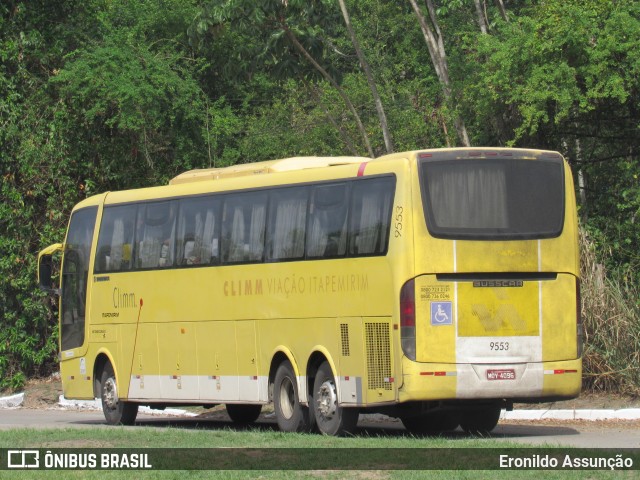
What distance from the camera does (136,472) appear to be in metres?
12.9

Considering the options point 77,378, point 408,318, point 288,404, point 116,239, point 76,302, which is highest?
point 116,239

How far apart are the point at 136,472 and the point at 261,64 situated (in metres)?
16.9

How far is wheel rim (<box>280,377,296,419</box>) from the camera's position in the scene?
749 inches

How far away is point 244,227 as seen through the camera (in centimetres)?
1964

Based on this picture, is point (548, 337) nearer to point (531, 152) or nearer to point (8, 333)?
point (531, 152)

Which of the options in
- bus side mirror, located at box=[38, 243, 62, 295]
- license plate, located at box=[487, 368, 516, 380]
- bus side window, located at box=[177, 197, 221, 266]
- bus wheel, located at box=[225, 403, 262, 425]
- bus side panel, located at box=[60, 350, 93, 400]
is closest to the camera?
license plate, located at box=[487, 368, 516, 380]

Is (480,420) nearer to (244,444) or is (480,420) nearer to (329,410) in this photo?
(329,410)

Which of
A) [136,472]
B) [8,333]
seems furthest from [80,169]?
[136,472]

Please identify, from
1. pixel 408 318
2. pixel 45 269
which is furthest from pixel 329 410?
pixel 45 269

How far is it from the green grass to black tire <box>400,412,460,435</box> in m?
0.80

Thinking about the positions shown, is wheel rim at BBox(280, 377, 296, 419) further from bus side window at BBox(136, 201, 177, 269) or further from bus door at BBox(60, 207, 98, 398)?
bus door at BBox(60, 207, 98, 398)

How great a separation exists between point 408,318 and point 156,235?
618 cm

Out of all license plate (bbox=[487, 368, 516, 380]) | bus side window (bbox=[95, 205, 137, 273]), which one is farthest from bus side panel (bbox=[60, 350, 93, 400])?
license plate (bbox=[487, 368, 516, 380])

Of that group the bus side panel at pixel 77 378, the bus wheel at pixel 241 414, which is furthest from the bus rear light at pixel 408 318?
the bus side panel at pixel 77 378
